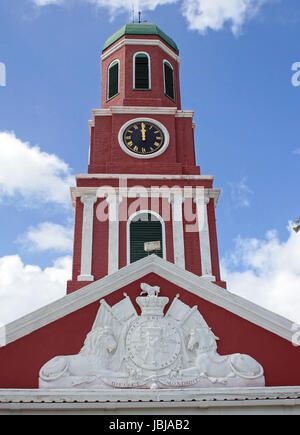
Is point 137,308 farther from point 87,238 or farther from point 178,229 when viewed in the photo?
point 178,229

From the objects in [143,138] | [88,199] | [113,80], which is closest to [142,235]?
[88,199]

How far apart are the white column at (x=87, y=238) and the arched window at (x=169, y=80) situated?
24.9 feet

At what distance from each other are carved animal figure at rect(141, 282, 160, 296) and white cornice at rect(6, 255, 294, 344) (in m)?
0.41

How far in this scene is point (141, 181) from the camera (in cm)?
2075

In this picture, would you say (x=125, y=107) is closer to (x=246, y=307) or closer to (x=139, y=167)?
(x=139, y=167)

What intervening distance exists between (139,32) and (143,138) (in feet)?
21.5

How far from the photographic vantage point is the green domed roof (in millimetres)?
25562

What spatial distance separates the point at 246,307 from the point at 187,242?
6309 mm

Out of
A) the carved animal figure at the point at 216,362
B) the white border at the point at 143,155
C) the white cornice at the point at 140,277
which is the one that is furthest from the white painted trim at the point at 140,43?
the carved animal figure at the point at 216,362

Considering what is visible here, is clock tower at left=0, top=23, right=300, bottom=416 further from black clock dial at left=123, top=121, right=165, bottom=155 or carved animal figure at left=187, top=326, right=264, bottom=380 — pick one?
black clock dial at left=123, top=121, right=165, bottom=155

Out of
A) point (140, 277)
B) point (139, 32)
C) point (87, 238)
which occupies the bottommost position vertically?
point (140, 277)

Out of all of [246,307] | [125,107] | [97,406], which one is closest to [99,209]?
[125,107]

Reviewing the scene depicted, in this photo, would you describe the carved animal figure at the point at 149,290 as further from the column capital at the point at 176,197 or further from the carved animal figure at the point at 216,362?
the column capital at the point at 176,197

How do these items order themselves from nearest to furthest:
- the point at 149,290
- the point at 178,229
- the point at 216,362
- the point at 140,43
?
the point at 216,362
the point at 149,290
the point at 178,229
the point at 140,43
